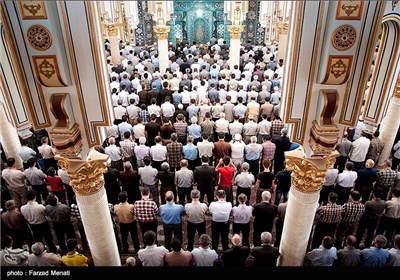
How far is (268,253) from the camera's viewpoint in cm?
546

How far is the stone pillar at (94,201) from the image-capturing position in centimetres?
509

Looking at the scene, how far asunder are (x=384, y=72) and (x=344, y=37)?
11.1 feet

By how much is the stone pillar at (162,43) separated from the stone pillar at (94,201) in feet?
31.6

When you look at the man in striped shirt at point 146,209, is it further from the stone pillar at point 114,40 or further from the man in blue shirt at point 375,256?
the stone pillar at point 114,40

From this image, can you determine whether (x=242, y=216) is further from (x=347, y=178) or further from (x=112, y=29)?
(x=112, y=29)

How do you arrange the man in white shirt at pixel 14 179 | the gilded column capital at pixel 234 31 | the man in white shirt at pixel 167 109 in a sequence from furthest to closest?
the gilded column capital at pixel 234 31, the man in white shirt at pixel 167 109, the man in white shirt at pixel 14 179

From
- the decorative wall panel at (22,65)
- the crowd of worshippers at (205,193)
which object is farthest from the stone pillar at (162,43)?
the decorative wall panel at (22,65)

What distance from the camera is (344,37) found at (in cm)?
446

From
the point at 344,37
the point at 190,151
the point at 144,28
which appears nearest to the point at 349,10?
the point at 344,37

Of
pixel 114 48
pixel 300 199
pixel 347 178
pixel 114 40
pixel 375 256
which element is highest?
pixel 114 40

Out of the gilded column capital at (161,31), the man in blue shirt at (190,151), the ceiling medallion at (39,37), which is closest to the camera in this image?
the ceiling medallion at (39,37)

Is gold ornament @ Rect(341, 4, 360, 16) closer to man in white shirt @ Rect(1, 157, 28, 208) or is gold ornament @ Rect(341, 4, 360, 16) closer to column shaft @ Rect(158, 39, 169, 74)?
man in white shirt @ Rect(1, 157, 28, 208)

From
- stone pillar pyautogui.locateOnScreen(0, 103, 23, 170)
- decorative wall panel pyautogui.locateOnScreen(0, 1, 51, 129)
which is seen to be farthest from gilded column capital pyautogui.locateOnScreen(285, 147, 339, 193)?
stone pillar pyautogui.locateOnScreen(0, 103, 23, 170)

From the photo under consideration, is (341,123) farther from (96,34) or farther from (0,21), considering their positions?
(0,21)
